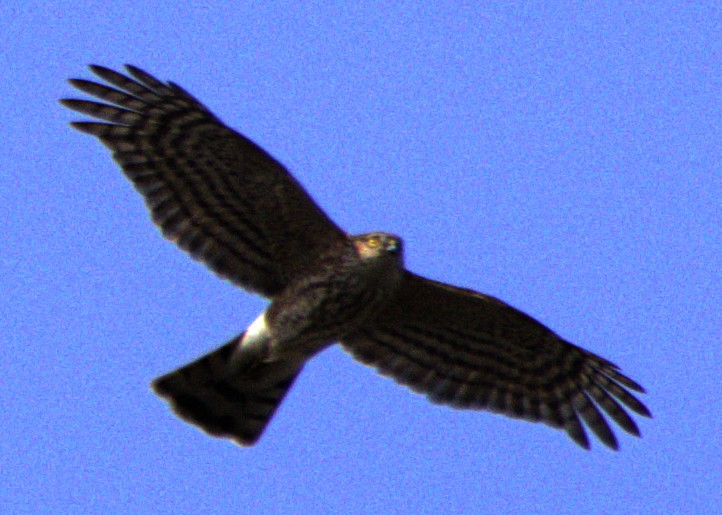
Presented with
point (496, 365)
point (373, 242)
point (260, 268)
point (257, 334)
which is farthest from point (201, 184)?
point (496, 365)

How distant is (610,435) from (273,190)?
11.0 feet

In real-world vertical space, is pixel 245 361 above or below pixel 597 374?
below

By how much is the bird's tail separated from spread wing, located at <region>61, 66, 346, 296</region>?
2.04 feet

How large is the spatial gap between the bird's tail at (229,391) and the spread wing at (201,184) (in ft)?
2.04

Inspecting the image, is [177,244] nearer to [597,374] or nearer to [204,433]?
[204,433]

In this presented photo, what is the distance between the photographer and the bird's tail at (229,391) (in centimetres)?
1355

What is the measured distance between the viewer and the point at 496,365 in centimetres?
1431

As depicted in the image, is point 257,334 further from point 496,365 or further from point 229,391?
point 496,365

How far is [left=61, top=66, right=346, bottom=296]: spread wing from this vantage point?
524 inches

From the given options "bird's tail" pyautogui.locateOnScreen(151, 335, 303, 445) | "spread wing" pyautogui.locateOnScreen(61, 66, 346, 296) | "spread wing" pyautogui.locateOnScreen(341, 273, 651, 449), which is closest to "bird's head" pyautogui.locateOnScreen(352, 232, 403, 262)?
"spread wing" pyautogui.locateOnScreen(61, 66, 346, 296)

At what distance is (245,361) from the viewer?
13.5 metres

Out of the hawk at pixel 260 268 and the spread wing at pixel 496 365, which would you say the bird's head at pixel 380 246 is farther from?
the spread wing at pixel 496 365

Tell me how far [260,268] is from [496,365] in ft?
7.03

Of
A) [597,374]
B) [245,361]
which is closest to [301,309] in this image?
[245,361]
